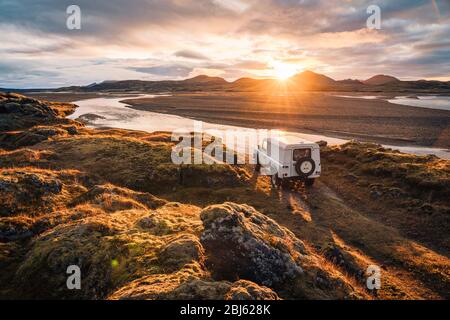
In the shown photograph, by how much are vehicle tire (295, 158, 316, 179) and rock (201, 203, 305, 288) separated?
11.8m

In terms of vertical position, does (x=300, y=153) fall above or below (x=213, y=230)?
above

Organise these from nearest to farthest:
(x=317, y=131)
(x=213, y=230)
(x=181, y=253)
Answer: (x=181, y=253) < (x=213, y=230) < (x=317, y=131)

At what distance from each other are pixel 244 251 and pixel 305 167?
46.9 feet

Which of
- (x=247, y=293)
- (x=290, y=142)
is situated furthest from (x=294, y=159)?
(x=247, y=293)

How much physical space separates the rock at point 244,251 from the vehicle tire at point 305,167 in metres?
11.8

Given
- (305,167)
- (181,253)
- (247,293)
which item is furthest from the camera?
(305,167)

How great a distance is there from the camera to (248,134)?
54.4 meters

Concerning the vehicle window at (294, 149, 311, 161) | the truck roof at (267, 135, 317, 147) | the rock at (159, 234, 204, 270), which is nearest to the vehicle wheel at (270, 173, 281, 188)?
the vehicle window at (294, 149, 311, 161)

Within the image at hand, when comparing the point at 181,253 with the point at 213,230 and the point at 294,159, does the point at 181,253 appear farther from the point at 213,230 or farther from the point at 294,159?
the point at 294,159

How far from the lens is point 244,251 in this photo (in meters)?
9.09

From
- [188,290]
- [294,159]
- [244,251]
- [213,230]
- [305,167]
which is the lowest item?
[244,251]

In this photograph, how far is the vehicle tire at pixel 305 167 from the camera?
71.9 ft

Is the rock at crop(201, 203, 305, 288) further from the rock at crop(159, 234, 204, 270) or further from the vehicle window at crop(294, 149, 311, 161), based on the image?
the vehicle window at crop(294, 149, 311, 161)

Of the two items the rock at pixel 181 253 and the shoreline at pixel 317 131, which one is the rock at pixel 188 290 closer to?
the rock at pixel 181 253
